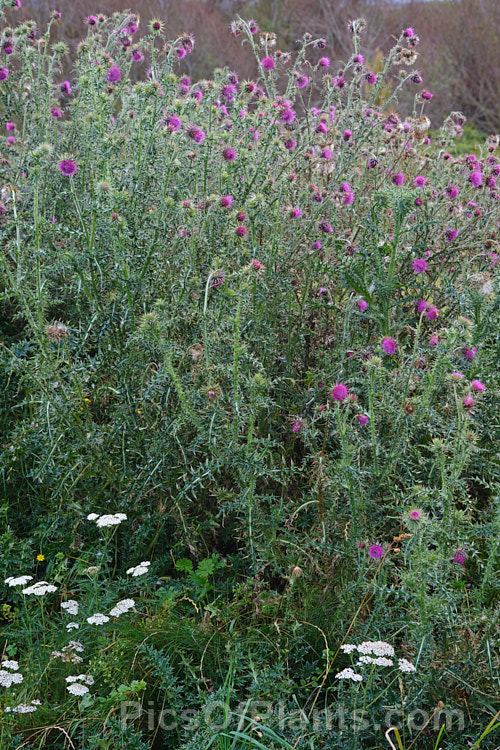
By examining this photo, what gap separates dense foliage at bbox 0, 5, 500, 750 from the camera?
1795mm

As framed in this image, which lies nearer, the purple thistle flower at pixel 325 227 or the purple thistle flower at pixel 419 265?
the purple thistle flower at pixel 419 265

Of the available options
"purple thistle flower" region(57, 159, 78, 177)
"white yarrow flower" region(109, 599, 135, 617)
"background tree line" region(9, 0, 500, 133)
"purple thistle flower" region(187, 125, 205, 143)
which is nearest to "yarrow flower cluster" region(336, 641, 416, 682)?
"white yarrow flower" region(109, 599, 135, 617)

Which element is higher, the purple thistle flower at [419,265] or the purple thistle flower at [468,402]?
the purple thistle flower at [419,265]

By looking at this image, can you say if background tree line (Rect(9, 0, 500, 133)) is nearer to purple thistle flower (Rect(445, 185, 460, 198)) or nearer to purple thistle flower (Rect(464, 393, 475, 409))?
purple thistle flower (Rect(445, 185, 460, 198))

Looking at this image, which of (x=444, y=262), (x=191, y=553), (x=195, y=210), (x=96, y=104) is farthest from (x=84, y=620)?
(x=444, y=262)

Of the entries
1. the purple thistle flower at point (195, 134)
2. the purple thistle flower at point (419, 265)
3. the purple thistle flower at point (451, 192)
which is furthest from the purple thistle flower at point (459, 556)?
the purple thistle flower at point (195, 134)

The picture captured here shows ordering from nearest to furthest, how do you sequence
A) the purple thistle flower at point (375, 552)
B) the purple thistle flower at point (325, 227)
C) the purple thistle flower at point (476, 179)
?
the purple thistle flower at point (375, 552), the purple thistle flower at point (325, 227), the purple thistle flower at point (476, 179)

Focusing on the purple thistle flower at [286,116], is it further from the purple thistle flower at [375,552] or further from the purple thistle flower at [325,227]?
the purple thistle flower at [375,552]

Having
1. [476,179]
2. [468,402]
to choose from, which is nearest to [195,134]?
[476,179]

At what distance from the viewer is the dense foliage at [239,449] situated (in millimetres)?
1795

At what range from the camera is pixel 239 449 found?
214 cm

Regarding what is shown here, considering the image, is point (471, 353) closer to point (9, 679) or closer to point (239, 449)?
point (239, 449)

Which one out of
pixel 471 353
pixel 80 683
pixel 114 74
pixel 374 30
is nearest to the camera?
pixel 80 683

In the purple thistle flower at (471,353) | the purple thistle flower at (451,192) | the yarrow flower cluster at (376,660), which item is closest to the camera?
the yarrow flower cluster at (376,660)
